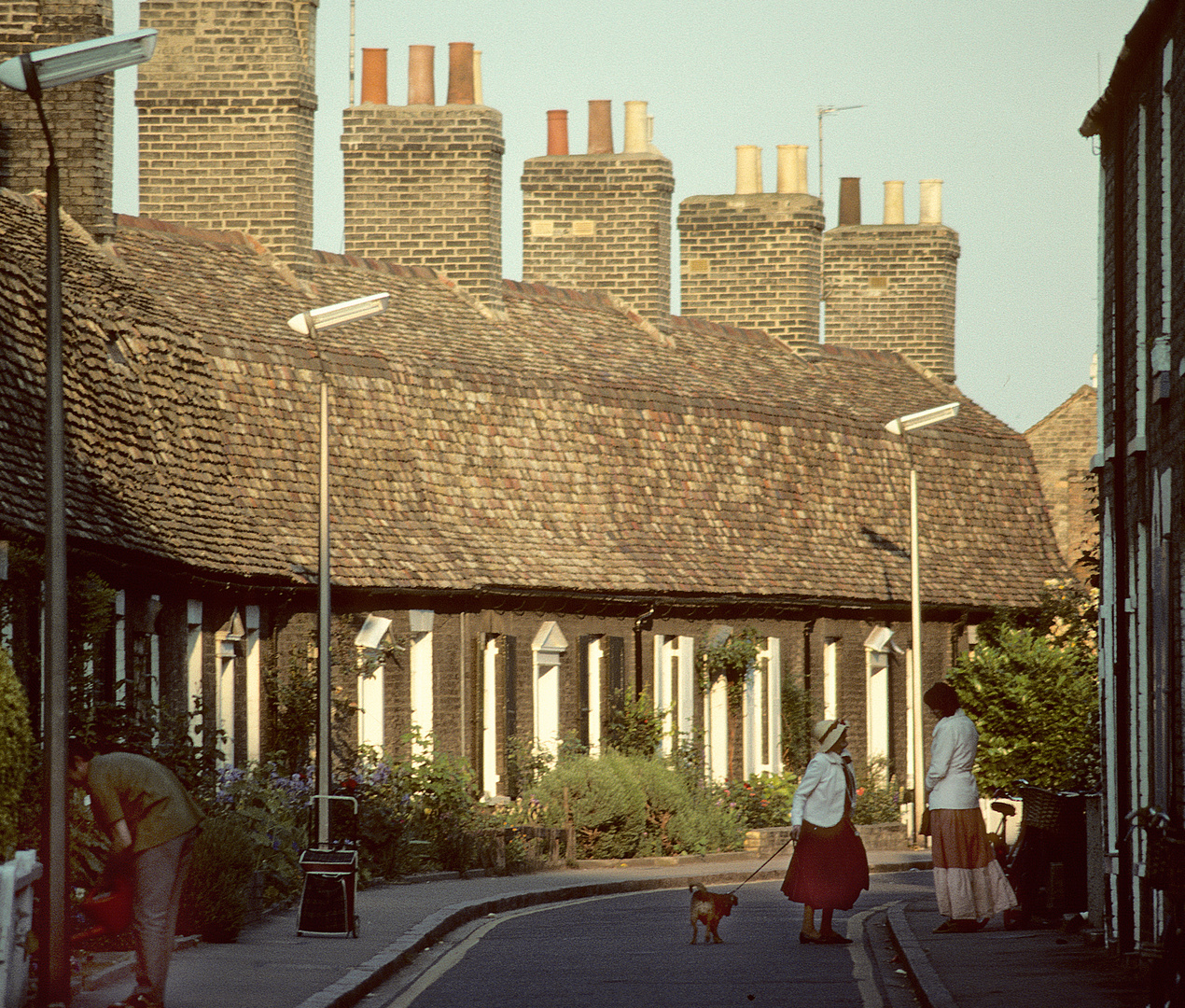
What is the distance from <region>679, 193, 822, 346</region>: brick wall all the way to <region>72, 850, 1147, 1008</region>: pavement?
75.0 ft

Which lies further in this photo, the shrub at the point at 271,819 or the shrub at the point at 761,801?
the shrub at the point at 761,801

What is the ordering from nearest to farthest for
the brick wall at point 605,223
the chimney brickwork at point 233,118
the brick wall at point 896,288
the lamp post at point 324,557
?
1. the lamp post at point 324,557
2. the chimney brickwork at point 233,118
3. the brick wall at point 605,223
4. the brick wall at point 896,288

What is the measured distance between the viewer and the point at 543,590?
32844 mm

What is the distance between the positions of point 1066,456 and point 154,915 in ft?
155

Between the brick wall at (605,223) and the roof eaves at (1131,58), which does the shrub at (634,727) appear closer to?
the brick wall at (605,223)

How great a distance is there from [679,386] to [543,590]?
7405mm

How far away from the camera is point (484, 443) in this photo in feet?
112

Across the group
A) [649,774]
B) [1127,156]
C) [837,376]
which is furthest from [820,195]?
[1127,156]

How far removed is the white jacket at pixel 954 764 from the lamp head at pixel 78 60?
8.40m

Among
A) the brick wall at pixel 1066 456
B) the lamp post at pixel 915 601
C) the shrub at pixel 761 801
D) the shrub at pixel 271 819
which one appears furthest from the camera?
the brick wall at pixel 1066 456

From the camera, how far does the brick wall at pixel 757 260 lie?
4497 cm

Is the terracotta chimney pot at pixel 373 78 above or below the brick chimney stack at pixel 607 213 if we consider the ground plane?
above

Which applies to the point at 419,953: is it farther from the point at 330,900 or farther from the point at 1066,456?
the point at 1066,456

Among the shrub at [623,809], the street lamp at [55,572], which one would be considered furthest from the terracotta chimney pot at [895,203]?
the street lamp at [55,572]
